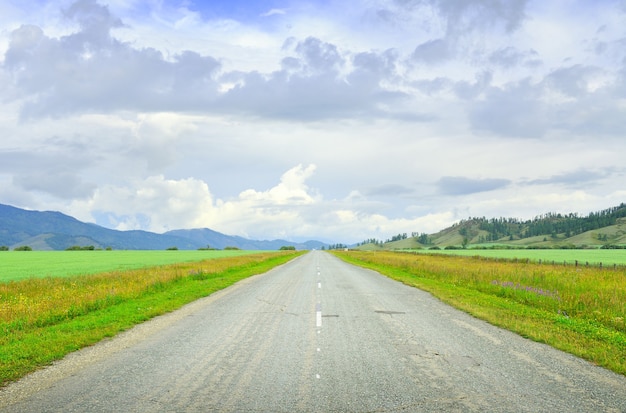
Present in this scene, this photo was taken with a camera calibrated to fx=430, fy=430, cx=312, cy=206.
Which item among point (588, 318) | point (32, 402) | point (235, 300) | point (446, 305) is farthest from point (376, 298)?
point (32, 402)

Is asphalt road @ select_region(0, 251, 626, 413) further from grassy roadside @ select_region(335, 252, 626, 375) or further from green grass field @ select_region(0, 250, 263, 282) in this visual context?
green grass field @ select_region(0, 250, 263, 282)

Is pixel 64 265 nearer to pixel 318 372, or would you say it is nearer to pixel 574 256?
pixel 318 372

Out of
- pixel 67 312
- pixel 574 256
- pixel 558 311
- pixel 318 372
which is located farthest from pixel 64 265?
pixel 574 256

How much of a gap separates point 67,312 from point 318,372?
10674 millimetres

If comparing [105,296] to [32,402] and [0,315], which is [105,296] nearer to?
[0,315]

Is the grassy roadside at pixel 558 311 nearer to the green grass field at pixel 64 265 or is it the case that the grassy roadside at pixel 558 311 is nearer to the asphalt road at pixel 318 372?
the asphalt road at pixel 318 372

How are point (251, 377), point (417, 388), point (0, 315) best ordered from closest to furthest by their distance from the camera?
1. point (417, 388)
2. point (251, 377)
3. point (0, 315)

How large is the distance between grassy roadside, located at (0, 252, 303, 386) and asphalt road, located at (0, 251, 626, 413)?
2.35ft

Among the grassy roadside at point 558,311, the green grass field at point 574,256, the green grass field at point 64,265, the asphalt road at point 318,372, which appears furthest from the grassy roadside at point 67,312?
the green grass field at point 574,256

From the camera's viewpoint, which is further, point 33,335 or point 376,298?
point 376,298

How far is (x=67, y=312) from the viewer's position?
14234mm

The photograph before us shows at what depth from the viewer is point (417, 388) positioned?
6633 millimetres

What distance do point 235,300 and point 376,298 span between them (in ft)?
19.4

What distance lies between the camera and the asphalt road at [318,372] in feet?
19.8
